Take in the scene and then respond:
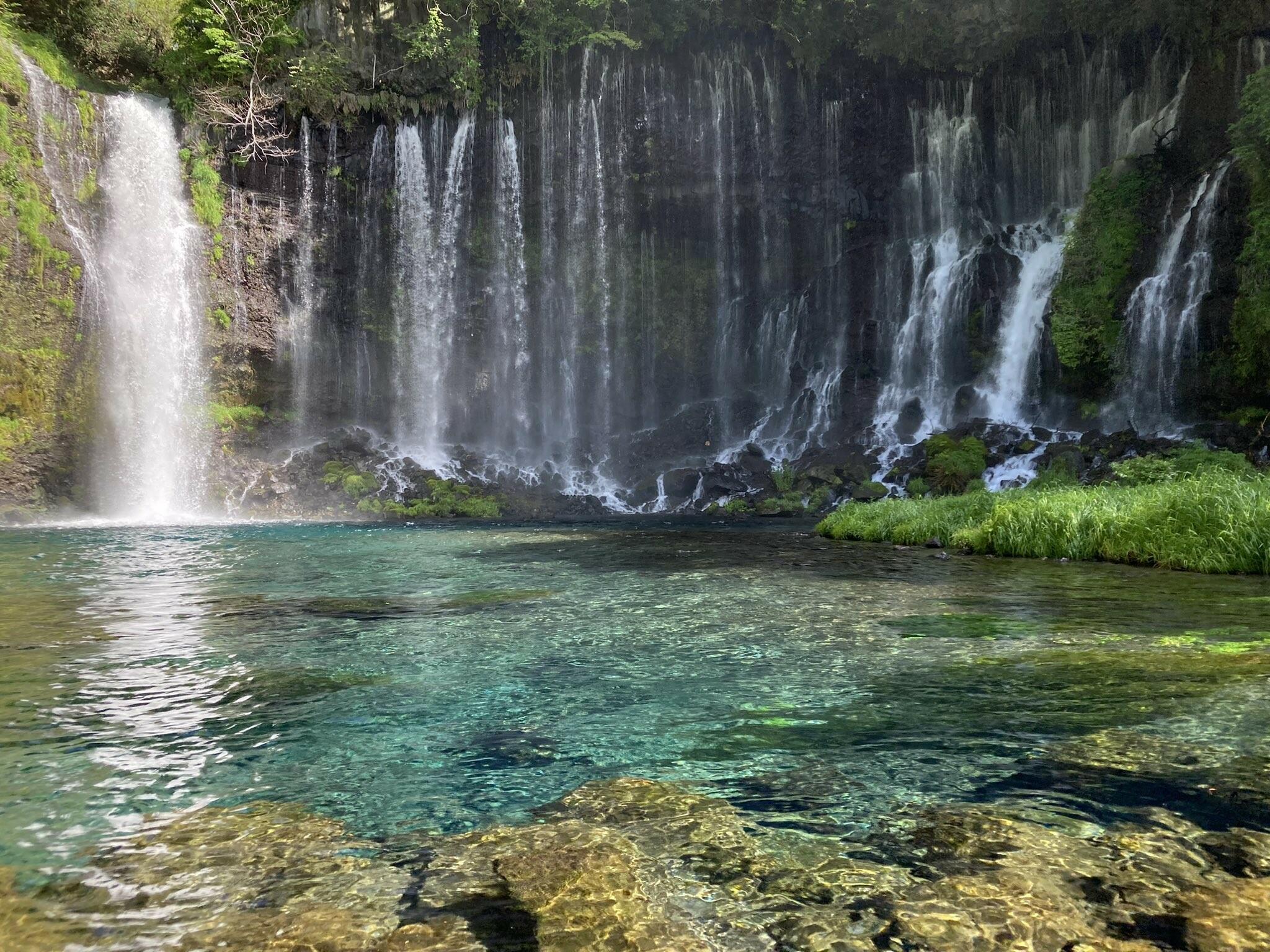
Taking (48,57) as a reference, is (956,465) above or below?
below

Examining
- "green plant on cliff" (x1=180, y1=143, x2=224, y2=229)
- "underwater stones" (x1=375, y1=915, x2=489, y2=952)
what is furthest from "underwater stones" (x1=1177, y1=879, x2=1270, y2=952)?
"green plant on cliff" (x1=180, y1=143, x2=224, y2=229)

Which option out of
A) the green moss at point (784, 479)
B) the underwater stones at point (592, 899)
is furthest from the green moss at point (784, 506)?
the underwater stones at point (592, 899)

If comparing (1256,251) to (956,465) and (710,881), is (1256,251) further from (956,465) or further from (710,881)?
(710,881)

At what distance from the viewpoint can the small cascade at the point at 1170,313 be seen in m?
23.3

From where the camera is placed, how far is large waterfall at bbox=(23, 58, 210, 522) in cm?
2781

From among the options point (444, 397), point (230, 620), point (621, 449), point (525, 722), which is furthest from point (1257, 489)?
point (444, 397)

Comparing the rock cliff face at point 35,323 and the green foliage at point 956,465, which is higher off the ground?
the rock cliff face at point 35,323

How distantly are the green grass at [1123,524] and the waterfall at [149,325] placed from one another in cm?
2292

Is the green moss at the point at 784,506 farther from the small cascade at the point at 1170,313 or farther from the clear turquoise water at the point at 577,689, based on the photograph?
the clear turquoise water at the point at 577,689

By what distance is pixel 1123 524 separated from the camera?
37.6 feet

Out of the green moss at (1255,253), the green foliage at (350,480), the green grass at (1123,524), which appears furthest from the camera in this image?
the green foliage at (350,480)

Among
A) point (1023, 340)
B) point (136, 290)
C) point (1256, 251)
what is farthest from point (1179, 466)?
point (136, 290)

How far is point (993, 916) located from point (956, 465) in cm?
2332

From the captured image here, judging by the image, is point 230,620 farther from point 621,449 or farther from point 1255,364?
point 621,449
